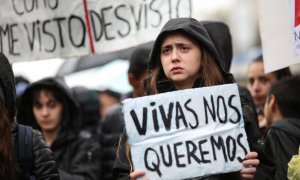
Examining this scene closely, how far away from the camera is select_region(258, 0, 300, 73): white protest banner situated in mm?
5613

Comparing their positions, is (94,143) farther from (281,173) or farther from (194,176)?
(194,176)

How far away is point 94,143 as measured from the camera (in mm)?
6938

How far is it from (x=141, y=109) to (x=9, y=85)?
2.52 feet

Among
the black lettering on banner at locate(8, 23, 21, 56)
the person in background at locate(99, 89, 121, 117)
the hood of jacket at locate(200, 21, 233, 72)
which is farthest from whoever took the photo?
the person in background at locate(99, 89, 121, 117)

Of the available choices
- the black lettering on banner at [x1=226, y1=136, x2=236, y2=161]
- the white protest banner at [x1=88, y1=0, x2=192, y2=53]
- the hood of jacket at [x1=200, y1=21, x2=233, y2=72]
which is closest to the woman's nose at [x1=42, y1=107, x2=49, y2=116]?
the white protest banner at [x1=88, y1=0, x2=192, y2=53]

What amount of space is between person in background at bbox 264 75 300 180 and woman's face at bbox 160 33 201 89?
3.12 ft

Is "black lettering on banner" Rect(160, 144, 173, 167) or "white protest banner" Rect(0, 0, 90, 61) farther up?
"white protest banner" Rect(0, 0, 90, 61)

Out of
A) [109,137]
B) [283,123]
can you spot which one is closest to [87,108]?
[109,137]

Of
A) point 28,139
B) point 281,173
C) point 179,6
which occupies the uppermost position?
point 179,6

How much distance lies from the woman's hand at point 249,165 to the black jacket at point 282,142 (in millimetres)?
888

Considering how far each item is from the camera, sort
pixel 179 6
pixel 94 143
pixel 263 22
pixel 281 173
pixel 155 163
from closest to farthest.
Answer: pixel 155 163
pixel 281 173
pixel 263 22
pixel 179 6
pixel 94 143

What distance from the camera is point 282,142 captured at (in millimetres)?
5715

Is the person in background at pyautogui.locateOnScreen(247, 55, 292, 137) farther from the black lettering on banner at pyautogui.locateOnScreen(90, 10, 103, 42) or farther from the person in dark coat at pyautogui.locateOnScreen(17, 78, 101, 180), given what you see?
the black lettering on banner at pyautogui.locateOnScreen(90, 10, 103, 42)

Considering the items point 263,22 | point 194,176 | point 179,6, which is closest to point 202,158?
point 194,176
